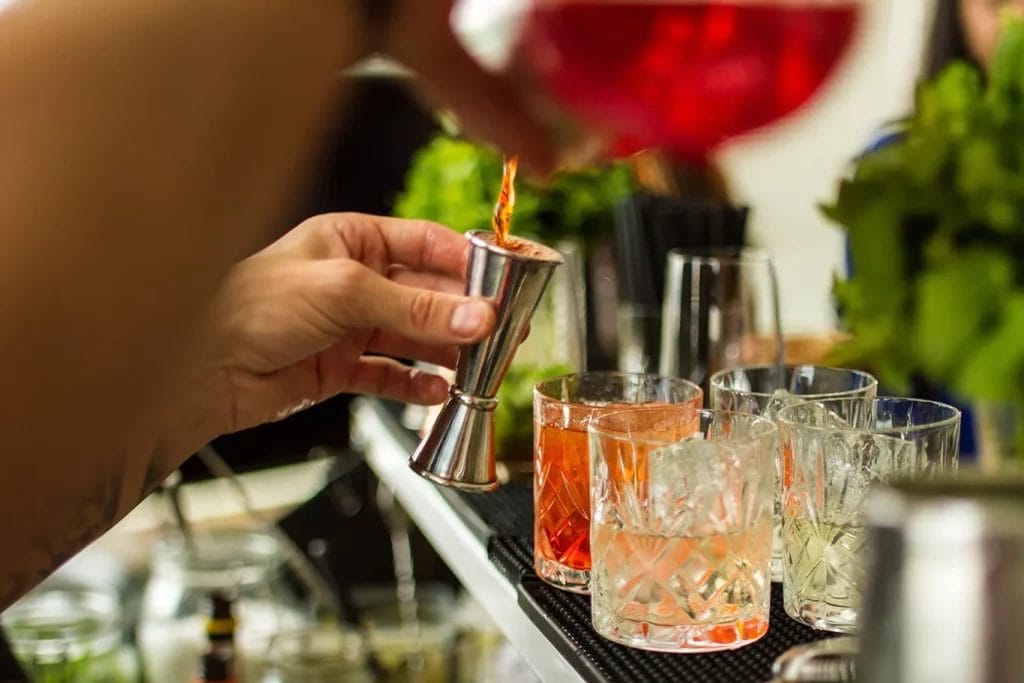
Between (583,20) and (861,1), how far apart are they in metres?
0.11

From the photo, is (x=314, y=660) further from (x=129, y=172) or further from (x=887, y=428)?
(x=129, y=172)

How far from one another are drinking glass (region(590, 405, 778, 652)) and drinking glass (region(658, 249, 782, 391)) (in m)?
0.45

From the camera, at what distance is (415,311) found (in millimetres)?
858

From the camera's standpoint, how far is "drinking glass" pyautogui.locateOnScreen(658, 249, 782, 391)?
48.6 inches

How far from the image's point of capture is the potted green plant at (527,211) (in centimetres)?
131

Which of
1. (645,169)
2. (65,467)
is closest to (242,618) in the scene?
(645,169)

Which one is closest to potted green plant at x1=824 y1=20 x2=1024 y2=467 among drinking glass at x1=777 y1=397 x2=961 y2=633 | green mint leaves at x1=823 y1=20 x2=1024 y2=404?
green mint leaves at x1=823 y1=20 x2=1024 y2=404

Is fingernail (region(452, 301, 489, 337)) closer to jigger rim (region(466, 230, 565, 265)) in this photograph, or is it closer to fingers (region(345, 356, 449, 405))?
jigger rim (region(466, 230, 565, 265))

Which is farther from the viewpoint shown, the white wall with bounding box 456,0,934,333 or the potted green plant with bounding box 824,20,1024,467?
the white wall with bounding box 456,0,934,333

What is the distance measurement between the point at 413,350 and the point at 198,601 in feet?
2.19

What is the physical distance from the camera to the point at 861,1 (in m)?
0.49

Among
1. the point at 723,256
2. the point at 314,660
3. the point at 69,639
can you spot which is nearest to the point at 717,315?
the point at 723,256

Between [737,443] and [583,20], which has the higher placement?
[583,20]

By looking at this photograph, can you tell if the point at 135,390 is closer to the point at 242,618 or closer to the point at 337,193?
the point at 242,618
